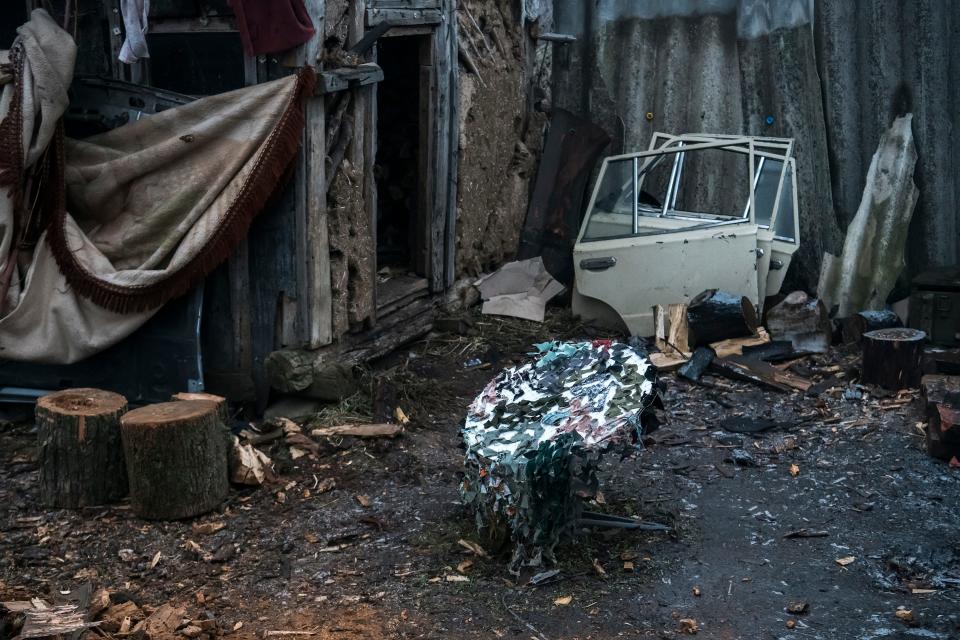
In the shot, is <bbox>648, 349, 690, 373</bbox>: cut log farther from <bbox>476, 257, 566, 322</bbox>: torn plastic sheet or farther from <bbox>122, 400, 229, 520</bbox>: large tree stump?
<bbox>122, 400, 229, 520</bbox>: large tree stump

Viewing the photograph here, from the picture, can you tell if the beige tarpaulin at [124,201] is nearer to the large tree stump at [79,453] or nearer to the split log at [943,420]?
the large tree stump at [79,453]

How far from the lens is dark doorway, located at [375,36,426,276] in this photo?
10.5 metres

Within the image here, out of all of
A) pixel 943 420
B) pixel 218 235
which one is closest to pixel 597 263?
pixel 943 420

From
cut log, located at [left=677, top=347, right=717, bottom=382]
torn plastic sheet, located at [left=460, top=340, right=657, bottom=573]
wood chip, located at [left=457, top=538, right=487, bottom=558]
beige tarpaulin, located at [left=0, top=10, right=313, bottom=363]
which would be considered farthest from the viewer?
cut log, located at [left=677, top=347, right=717, bottom=382]

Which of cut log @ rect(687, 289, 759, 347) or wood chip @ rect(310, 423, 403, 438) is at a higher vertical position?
cut log @ rect(687, 289, 759, 347)

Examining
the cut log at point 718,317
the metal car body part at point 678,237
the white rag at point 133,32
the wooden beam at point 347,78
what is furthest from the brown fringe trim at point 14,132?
the cut log at point 718,317

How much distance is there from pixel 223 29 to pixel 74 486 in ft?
10.2

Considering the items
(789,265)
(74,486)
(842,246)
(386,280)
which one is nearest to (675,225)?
(789,265)

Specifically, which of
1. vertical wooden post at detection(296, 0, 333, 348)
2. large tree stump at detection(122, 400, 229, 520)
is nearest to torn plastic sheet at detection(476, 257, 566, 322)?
vertical wooden post at detection(296, 0, 333, 348)

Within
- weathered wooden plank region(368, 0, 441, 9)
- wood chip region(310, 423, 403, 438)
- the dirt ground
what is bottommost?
the dirt ground

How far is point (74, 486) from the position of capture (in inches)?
249

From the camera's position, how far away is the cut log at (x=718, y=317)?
350 inches

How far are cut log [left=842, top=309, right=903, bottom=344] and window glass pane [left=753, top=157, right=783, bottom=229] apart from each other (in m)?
1.06

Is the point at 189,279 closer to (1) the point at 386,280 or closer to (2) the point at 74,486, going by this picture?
(2) the point at 74,486
